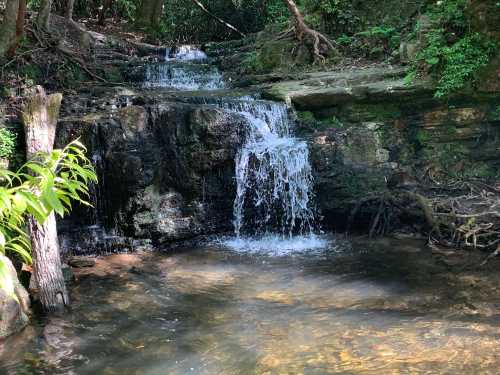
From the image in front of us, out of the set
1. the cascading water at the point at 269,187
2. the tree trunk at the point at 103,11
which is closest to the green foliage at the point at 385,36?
the cascading water at the point at 269,187

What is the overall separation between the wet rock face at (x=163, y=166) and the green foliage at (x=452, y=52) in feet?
11.5

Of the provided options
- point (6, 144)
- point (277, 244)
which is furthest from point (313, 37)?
point (6, 144)

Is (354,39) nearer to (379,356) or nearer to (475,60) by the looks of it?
(475,60)

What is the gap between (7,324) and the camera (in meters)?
5.07

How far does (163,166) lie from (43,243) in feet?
10.8

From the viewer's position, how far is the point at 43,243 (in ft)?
18.2

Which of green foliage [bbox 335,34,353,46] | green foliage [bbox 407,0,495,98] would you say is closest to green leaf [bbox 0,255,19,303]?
green foliage [bbox 407,0,495,98]

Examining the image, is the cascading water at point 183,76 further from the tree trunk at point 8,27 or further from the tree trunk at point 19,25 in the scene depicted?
the tree trunk at point 8,27

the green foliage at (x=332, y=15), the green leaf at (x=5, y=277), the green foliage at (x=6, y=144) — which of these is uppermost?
the green foliage at (x=332, y=15)

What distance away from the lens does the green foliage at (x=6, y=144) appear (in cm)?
685

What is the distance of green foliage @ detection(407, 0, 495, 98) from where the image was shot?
8.54m

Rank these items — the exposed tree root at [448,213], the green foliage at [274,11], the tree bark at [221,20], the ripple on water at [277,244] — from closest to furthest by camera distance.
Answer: the exposed tree root at [448,213], the ripple on water at [277,244], the green foliage at [274,11], the tree bark at [221,20]

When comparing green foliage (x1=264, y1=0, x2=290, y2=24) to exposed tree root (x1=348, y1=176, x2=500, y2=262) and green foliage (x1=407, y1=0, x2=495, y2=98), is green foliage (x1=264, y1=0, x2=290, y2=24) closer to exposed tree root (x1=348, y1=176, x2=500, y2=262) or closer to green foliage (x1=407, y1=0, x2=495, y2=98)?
green foliage (x1=407, y1=0, x2=495, y2=98)

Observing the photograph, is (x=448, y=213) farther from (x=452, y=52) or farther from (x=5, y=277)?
(x=5, y=277)
